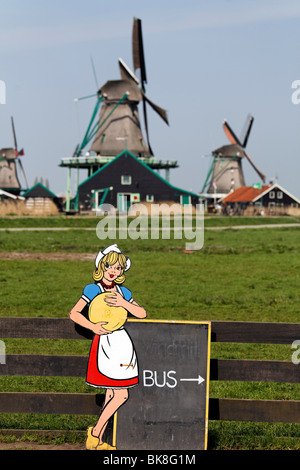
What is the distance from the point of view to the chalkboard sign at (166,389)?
633cm

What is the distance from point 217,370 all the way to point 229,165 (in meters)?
112

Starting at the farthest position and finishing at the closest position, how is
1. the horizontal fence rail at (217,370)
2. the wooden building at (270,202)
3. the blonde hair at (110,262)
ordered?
the wooden building at (270,202), the horizontal fence rail at (217,370), the blonde hair at (110,262)

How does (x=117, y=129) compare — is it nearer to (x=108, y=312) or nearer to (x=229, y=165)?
(x=229, y=165)

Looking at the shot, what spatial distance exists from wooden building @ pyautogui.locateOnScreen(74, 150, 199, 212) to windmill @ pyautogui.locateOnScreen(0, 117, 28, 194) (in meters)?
39.7

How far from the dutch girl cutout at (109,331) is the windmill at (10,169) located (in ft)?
355

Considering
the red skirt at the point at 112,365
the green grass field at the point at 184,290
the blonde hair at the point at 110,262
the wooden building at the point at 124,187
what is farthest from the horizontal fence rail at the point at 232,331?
the wooden building at the point at 124,187

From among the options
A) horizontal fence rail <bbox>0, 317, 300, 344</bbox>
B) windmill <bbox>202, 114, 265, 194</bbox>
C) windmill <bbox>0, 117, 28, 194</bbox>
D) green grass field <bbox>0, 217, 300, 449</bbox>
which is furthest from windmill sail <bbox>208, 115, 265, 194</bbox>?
horizontal fence rail <bbox>0, 317, 300, 344</bbox>

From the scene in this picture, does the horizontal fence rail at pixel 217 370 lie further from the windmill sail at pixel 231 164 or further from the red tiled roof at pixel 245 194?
the windmill sail at pixel 231 164

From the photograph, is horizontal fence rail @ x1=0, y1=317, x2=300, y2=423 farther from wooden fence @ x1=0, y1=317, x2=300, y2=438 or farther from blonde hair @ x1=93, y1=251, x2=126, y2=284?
blonde hair @ x1=93, y1=251, x2=126, y2=284

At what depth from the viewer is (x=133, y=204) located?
247 feet

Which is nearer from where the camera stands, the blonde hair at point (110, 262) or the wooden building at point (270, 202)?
the blonde hair at point (110, 262)

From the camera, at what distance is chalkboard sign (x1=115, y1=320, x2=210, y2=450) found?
6.33 meters

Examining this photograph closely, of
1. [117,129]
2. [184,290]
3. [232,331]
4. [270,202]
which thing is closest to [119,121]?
[117,129]

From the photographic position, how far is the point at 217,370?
6844mm
